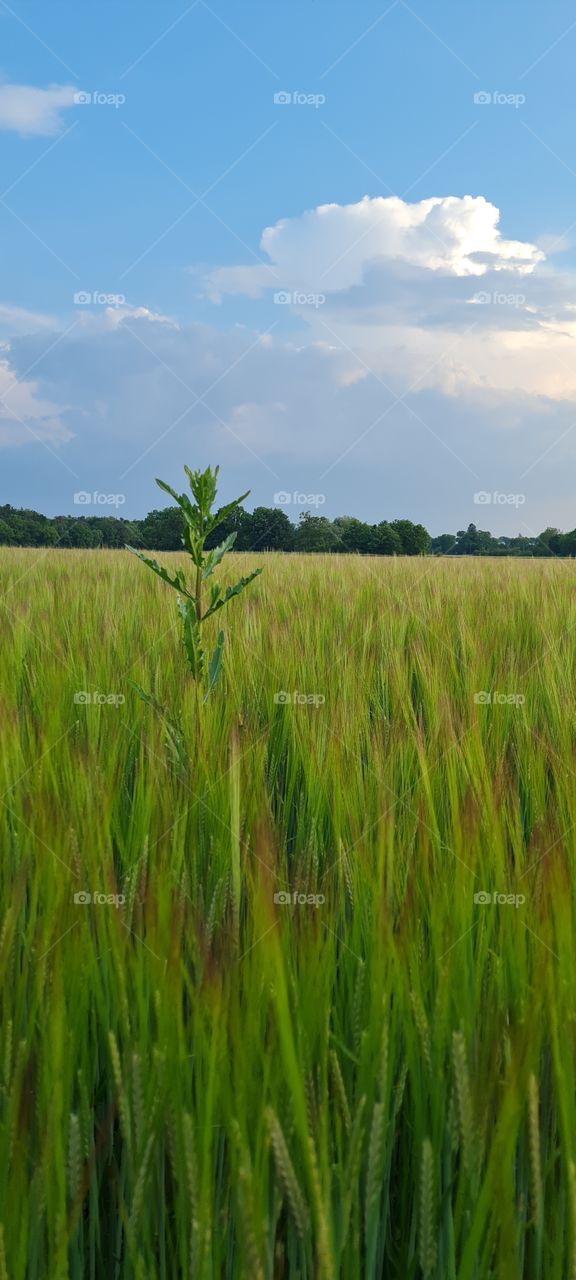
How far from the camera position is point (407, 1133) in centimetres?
73

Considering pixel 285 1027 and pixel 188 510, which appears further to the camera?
pixel 188 510

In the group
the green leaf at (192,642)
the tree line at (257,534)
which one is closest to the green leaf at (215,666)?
the green leaf at (192,642)

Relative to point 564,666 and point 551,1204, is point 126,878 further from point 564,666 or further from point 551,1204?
point 564,666

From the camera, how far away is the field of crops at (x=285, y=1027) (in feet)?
1.85

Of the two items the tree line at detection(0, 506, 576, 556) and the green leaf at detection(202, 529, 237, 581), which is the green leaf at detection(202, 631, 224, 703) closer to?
the green leaf at detection(202, 529, 237, 581)

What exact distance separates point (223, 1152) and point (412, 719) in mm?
1027

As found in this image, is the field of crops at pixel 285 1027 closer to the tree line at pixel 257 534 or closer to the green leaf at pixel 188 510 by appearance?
the green leaf at pixel 188 510

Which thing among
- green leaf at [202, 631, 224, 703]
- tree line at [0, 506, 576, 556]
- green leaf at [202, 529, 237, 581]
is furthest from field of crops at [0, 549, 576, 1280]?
tree line at [0, 506, 576, 556]

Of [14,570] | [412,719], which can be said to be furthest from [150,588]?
[412,719]

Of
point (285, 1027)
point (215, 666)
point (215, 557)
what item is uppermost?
point (215, 557)

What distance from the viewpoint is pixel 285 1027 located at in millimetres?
546

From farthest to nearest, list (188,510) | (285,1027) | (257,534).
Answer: (257,534)
(188,510)
(285,1027)

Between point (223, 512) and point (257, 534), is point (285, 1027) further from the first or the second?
point (257, 534)

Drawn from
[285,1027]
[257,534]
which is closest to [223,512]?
[285,1027]
